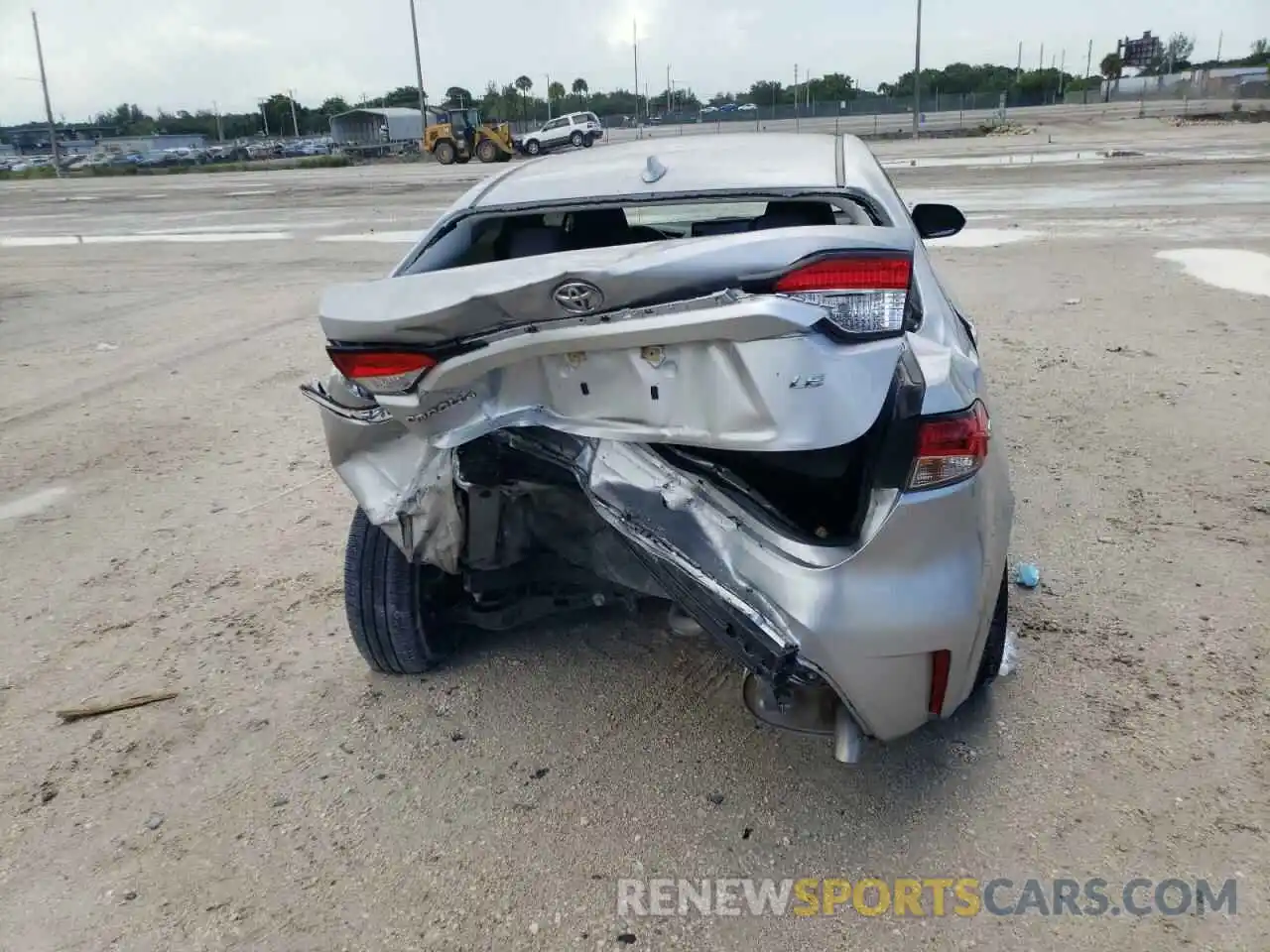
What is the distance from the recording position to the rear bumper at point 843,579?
7.35 feet

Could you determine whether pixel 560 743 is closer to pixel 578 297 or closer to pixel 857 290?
pixel 578 297

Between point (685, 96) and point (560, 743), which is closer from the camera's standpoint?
point (560, 743)

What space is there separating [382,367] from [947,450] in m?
1.34

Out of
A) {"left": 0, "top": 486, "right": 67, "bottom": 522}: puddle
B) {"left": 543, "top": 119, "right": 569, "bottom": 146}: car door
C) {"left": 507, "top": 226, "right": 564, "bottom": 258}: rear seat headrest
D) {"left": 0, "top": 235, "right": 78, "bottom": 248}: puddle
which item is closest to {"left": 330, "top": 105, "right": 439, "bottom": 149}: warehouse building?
{"left": 543, "top": 119, "right": 569, "bottom": 146}: car door

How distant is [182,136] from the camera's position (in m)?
93.2

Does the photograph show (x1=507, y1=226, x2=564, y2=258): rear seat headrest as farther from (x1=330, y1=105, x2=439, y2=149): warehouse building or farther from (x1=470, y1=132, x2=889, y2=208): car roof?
(x1=330, y1=105, x2=439, y2=149): warehouse building

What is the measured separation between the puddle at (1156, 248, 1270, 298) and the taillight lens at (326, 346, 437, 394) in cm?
776

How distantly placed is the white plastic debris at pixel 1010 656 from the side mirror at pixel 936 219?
1898 millimetres

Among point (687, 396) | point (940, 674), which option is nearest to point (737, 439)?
point (687, 396)

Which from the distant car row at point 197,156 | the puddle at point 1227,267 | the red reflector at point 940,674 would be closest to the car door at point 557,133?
the distant car row at point 197,156

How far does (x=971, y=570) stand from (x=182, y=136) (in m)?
106

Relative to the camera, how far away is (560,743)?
2926mm

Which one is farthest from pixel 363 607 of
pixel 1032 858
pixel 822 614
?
pixel 1032 858

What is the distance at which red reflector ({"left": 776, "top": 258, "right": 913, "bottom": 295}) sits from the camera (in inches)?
80.7
